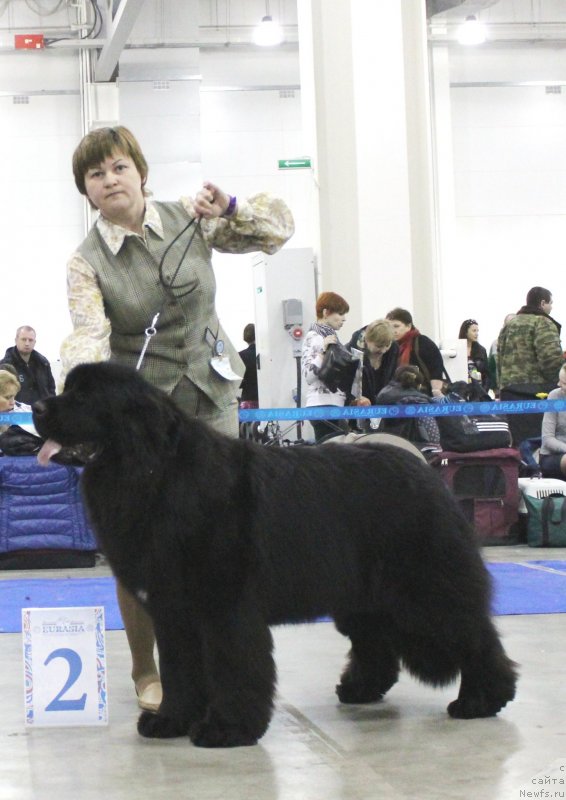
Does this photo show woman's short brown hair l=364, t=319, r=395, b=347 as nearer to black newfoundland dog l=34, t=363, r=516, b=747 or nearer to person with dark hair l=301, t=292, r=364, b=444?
person with dark hair l=301, t=292, r=364, b=444

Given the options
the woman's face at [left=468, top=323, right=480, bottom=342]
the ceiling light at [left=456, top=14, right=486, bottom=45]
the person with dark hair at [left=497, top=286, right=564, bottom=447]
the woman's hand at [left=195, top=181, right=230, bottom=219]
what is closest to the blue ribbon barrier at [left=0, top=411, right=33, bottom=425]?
the woman's hand at [left=195, top=181, right=230, bottom=219]

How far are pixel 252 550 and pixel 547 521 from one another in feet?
17.2

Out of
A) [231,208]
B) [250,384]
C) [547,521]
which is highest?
[231,208]

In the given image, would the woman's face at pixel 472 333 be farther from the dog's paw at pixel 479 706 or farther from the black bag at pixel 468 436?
the dog's paw at pixel 479 706

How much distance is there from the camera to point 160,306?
3361mm

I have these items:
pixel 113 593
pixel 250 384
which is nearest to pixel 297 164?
pixel 250 384

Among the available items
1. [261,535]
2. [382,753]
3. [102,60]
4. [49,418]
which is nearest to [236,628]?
[261,535]

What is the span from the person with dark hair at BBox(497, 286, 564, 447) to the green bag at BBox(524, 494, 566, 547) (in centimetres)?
191

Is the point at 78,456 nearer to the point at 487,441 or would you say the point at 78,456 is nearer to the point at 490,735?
the point at 490,735

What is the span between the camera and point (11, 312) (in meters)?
17.1

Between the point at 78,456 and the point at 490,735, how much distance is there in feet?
4.37

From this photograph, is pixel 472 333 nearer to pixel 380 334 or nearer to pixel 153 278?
pixel 380 334

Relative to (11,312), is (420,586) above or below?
below

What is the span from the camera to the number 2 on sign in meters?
3.26
